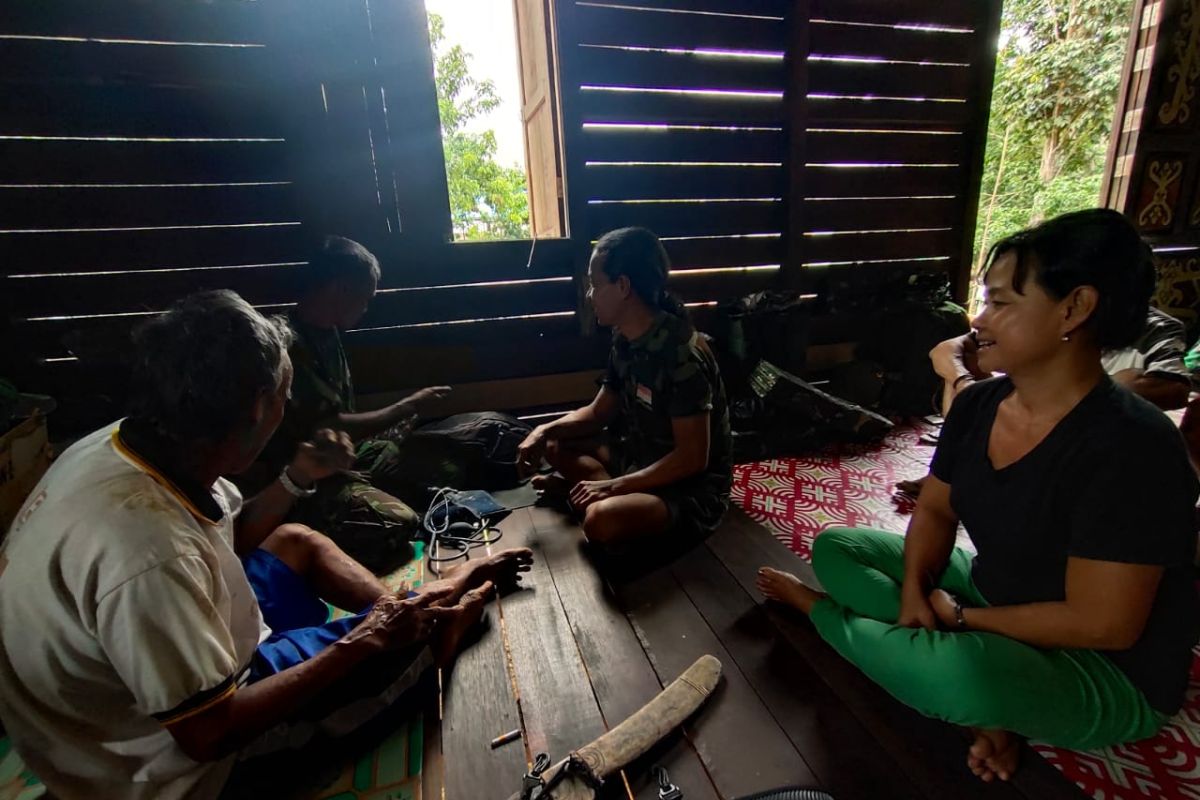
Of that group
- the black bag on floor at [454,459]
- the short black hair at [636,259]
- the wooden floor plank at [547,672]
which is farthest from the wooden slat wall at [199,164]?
the wooden floor plank at [547,672]

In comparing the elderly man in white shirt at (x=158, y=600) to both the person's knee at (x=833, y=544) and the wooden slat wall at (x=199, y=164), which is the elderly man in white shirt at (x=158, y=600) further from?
the wooden slat wall at (x=199, y=164)

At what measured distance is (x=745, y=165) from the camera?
4.09m

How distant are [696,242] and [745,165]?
715 millimetres

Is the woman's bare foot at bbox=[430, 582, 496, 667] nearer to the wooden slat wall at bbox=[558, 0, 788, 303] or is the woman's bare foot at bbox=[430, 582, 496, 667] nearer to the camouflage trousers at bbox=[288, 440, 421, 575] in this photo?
the camouflage trousers at bbox=[288, 440, 421, 575]

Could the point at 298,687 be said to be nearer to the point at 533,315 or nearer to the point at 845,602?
the point at 845,602

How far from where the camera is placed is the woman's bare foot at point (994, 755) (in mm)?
1317

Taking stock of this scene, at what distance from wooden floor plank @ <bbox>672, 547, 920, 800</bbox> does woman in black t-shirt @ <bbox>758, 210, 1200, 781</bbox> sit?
0.59 ft

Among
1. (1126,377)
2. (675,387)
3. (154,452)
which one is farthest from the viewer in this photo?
(1126,377)

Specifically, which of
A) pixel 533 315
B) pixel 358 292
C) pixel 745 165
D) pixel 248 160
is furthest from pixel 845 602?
pixel 248 160

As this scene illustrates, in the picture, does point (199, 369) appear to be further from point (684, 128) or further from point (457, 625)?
point (684, 128)

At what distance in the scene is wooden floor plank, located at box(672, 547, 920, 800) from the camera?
1333 mm

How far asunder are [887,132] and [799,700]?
4566 mm

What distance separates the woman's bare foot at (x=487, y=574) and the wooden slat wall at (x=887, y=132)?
10.8 feet

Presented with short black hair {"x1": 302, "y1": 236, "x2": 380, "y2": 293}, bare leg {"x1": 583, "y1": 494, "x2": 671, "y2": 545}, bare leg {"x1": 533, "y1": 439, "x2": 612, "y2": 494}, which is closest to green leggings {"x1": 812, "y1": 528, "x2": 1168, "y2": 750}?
bare leg {"x1": 583, "y1": 494, "x2": 671, "y2": 545}
